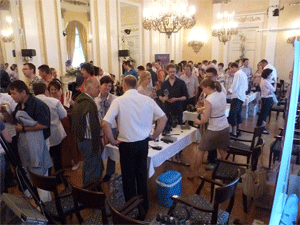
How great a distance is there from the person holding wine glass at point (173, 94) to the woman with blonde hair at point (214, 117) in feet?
4.01

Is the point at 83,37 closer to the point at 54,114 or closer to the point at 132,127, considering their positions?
the point at 54,114

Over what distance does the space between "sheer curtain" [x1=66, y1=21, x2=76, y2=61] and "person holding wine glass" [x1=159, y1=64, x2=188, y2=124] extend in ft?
12.9

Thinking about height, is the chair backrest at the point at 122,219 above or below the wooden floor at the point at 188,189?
above

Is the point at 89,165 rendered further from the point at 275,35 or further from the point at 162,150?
the point at 275,35

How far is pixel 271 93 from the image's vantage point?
5.22 m

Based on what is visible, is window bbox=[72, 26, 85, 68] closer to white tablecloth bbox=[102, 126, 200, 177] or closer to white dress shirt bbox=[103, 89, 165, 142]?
white tablecloth bbox=[102, 126, 200, 177]

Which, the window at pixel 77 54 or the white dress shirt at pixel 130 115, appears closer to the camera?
the white dress shirt at pixel 130 115

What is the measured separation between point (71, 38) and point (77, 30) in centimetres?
33

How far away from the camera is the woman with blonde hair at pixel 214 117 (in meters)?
3.12

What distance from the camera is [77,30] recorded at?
7.51m

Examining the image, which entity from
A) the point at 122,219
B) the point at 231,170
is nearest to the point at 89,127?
the point at 122,219

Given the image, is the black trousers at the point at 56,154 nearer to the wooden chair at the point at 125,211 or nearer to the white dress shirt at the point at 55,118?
the white dress shirt at the point at 55,118

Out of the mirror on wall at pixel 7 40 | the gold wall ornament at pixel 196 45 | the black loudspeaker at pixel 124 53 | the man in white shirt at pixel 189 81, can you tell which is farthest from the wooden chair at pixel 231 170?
the gold wall ornament at pixel 196 45

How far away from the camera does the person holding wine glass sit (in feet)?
14.7
